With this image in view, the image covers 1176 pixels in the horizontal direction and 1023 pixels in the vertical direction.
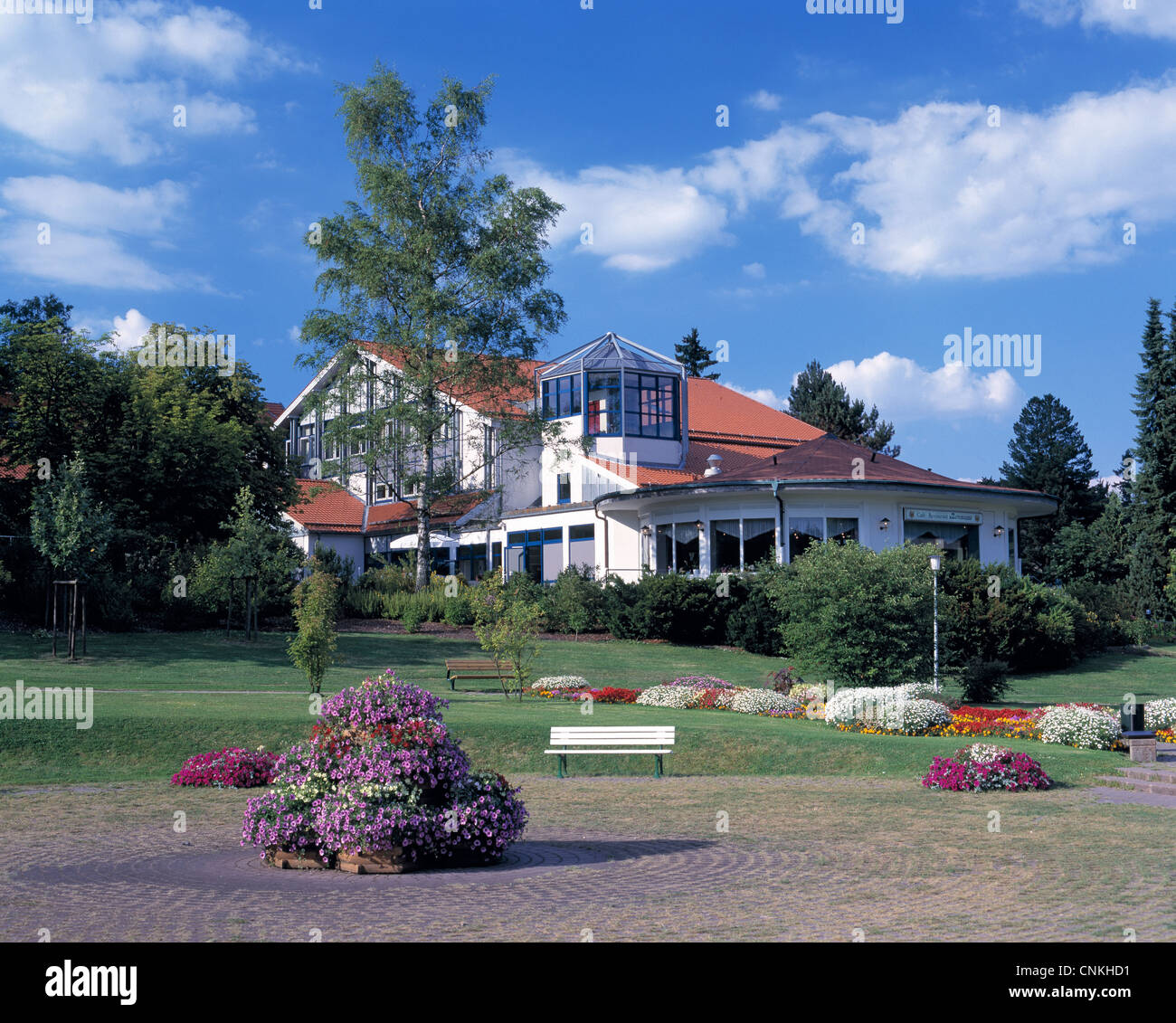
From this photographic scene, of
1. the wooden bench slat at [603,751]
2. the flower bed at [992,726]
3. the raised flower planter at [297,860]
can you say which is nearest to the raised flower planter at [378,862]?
the raised flower planter at [297,860]

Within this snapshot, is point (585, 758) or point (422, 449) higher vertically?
point (422, 449)

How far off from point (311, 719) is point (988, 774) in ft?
31.7

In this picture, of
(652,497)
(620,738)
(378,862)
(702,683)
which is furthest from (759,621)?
(378,862)

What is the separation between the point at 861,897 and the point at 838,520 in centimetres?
2672

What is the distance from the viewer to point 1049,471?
6212 centimetres

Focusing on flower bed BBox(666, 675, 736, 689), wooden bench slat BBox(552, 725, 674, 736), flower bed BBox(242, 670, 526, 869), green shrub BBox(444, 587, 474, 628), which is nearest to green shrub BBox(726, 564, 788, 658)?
flower bed BBox(666, 675, 736, 689)

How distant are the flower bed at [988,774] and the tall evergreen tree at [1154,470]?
33105 mm

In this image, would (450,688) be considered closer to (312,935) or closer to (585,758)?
(585,758)

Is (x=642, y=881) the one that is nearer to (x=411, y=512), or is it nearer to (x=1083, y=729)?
(x=1083, y=729)

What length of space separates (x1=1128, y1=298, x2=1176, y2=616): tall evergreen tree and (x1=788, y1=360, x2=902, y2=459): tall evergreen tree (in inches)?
666

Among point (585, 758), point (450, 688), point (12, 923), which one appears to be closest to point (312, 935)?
point (12, 923)

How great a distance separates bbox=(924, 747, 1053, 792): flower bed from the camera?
46.3ft

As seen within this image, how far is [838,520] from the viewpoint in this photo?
34.0m
